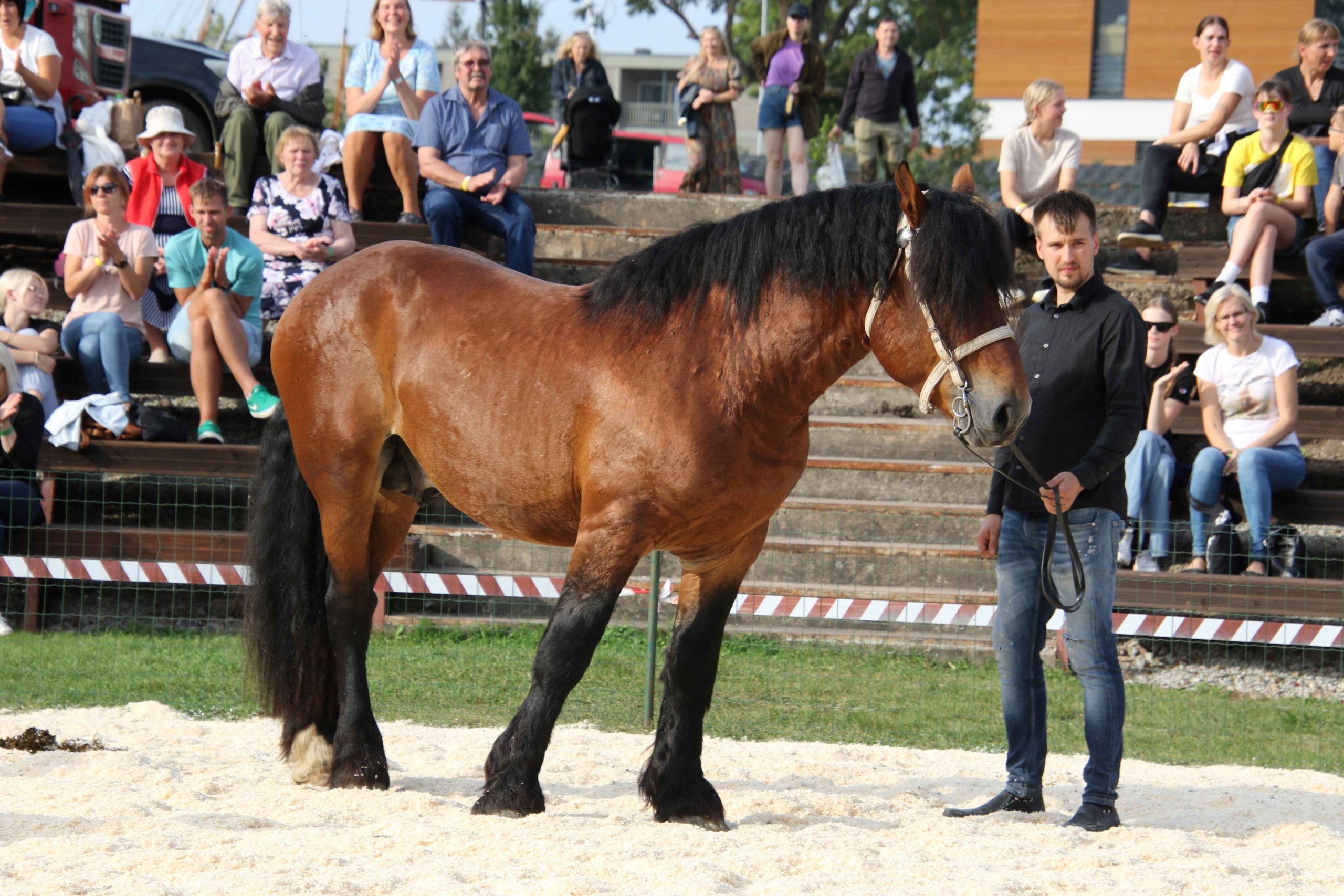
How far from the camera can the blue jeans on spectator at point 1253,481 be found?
7.58 meters

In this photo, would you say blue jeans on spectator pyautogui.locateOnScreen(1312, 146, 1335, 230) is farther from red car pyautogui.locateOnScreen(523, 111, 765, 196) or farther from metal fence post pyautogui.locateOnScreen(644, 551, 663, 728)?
red car pyautogui.locateOnScreen(523, 111, 765, 196)

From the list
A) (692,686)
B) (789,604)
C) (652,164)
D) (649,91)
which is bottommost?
(789,604)

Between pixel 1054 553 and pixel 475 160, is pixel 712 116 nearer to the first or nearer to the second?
pixel 475 160

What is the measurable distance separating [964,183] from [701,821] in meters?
2.08

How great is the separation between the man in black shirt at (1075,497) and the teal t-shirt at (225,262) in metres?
5.50

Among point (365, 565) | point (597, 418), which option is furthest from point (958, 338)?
point (365, 565)

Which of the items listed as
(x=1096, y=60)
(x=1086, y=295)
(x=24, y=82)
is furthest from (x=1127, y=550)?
(x=1096, y=60)

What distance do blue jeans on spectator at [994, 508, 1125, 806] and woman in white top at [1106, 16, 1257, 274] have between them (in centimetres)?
617

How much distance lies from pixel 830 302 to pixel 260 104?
7.47m

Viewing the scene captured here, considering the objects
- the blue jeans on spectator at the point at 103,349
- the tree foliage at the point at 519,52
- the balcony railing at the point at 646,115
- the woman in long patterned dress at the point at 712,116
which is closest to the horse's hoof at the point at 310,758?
the blue jeans on spectator at the point at 103,349

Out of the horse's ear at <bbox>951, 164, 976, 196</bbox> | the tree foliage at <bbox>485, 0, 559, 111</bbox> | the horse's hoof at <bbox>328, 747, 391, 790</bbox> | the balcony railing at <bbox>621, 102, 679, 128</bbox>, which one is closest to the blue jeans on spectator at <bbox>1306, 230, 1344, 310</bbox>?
the horse's ear at <bbox>951, 164, 976, 196</bbox>

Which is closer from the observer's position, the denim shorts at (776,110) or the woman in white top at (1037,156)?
the woman in white top at (1037,156)

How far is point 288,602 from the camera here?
469 centimetres

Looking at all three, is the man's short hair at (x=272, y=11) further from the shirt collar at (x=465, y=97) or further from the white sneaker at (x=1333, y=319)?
the white sneaker at (x=1333, y=319)
